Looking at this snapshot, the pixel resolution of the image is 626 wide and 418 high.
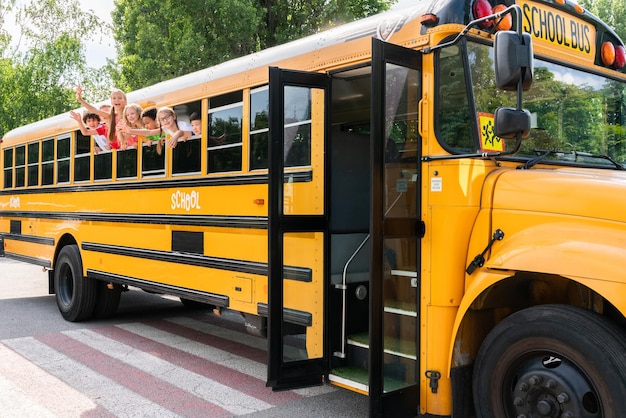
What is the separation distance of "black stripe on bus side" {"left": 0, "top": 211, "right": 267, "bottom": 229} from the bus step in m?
1.16

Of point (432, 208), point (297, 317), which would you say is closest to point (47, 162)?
point (297, 317)

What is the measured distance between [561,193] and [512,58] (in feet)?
→ 2.20

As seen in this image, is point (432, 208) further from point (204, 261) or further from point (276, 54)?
point (204, 261)

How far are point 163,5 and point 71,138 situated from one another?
7.29 meters

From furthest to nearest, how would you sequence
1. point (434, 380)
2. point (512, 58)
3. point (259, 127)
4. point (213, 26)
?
point (213, 26) < point (259, 127) < point (434, 380) < point (512, 58)

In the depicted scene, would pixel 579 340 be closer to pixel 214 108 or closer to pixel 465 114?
pixel 465 114

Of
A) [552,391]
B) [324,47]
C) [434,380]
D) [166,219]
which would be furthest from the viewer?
[166,219]

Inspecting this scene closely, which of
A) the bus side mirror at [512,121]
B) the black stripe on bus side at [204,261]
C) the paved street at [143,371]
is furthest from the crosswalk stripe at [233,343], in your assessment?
the bus side mirror at [512,121]

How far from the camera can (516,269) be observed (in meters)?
2.77

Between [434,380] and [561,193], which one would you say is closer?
[561,193]

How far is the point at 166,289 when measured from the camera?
210 inches

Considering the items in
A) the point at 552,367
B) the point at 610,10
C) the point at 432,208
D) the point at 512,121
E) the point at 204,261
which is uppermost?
the point at 610,10

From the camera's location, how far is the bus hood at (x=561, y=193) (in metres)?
2.64

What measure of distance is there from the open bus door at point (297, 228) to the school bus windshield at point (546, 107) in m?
0.94
